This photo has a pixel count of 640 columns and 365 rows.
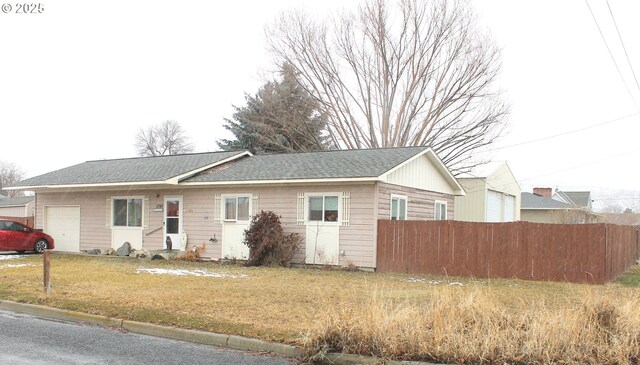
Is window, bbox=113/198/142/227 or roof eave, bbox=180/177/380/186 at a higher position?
roof eave, bbox=180/177/380/186

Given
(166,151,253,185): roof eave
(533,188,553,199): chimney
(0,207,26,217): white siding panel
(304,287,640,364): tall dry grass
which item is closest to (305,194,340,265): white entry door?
(166,151,253,185): roof eave

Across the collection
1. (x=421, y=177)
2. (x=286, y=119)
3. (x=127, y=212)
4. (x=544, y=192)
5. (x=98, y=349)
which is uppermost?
(x=286, y=119)

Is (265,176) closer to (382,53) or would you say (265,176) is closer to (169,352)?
(169,352)

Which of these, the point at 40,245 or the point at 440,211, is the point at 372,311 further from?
the point at 40,245

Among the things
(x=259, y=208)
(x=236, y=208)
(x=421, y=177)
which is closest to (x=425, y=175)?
(x=421, y=177)

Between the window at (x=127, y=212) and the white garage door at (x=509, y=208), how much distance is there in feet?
68.8

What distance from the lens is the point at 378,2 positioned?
30.7 m

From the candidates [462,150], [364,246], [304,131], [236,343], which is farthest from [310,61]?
[236,343]

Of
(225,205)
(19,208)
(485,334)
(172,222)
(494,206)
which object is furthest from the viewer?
(19,208)

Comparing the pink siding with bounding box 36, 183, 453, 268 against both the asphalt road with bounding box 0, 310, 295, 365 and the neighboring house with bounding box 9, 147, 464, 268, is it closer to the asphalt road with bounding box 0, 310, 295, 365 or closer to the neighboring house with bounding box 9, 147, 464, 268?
the neighboring house with bounding box 9, 147, 464, 268

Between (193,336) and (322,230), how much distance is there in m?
10.3

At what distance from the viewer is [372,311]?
21.8 ft

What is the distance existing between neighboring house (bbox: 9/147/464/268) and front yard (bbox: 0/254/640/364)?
8.77 ft

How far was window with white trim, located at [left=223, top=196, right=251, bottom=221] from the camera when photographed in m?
19.3
